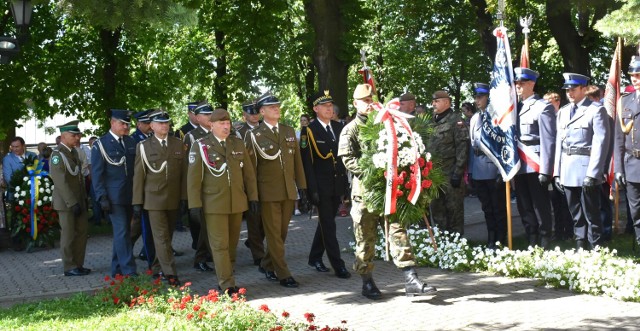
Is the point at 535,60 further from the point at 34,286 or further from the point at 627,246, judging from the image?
the point at 34,286

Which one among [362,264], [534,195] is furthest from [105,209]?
[534,195]

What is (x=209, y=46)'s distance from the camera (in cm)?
3141

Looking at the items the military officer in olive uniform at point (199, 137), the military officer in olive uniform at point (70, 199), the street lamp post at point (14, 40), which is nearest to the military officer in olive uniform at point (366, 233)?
the military officer in olive uniform at point (199, 137)

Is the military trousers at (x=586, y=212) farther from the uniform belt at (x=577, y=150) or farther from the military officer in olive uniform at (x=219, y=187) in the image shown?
the military officer in olive uniform at (x=219, y=187)

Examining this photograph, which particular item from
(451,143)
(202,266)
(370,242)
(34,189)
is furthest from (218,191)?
(34,189)

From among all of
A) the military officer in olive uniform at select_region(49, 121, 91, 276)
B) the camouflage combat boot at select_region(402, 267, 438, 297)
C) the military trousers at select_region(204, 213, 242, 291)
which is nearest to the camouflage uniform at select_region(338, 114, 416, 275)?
the camouflage combat boot at select_region(402, 267, 438, 297)

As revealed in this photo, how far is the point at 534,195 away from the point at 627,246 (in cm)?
143

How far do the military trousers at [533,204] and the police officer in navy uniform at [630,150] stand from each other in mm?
1275

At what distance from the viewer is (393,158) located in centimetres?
843

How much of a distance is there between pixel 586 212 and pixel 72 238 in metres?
6.84

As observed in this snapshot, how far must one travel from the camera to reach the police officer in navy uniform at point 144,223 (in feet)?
36.3

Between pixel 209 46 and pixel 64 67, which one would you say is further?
pixel 209 46

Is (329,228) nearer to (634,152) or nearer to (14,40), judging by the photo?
(634,152)

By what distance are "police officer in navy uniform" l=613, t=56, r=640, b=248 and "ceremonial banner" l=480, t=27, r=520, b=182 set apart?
1343 millimetres
